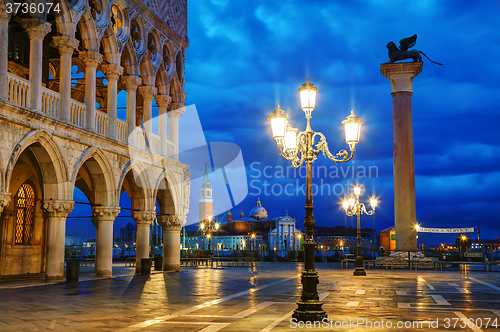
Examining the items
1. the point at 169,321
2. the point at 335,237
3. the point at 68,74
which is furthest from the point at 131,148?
the point at 335,237

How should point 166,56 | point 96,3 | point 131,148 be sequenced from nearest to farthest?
point 96,3 → point 131,148 → point 166,56

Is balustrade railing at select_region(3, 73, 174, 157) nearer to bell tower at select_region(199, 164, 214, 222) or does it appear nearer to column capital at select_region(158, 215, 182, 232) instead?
column capital at select_region(158, 215, 182, 232)

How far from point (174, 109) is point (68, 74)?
9.34 metres

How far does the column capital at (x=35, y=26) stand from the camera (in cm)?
1689

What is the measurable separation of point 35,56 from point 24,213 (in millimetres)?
8186

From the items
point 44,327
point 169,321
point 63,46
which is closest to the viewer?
point 44,327

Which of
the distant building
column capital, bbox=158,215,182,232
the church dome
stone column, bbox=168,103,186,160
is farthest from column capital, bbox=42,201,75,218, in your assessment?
the distant building

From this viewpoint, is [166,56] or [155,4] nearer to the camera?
[155,4]

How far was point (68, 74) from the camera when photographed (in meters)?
18.6

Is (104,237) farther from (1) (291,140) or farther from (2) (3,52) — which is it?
(1) (291,140)

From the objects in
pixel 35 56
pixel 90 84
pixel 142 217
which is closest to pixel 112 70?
pixel 90 84

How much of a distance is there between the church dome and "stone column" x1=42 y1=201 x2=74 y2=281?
132 metres

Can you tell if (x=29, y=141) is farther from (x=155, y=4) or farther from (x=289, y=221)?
(x=289, y=221)

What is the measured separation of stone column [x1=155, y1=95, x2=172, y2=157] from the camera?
25.8m
